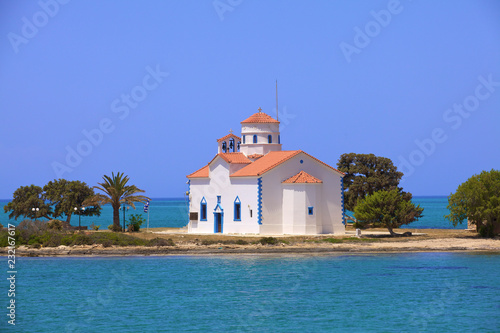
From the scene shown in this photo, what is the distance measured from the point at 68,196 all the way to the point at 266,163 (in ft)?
62.9

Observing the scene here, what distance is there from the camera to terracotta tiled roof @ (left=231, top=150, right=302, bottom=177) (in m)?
52.9

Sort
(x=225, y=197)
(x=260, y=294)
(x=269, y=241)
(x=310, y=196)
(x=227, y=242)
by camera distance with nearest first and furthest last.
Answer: (x=260, y=294)
(x=269, y=241)
(x=227, y=242)
(x=310, y=196)
(x=225, y=197)

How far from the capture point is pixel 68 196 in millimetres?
62938

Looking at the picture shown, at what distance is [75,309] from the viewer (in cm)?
3027

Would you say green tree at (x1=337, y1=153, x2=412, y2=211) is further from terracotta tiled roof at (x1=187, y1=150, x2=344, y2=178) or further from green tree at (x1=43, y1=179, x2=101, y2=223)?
green tree at (x1=43, y1=179, x2=101, y2=223)

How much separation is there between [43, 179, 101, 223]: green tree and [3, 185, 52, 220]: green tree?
73cm

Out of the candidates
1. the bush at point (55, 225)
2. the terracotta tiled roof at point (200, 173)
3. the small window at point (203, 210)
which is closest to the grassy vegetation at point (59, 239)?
the bush at point (55, 225)

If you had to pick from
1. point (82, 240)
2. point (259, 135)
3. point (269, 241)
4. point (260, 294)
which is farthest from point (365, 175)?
point (260, 294)

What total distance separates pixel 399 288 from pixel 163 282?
11751 millimetres

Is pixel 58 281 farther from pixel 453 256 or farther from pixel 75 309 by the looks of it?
pixel 453 256

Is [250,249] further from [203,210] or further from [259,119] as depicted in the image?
[259,119]

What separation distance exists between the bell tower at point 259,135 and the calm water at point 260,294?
15.0 m

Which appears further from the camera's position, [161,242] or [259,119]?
[259,119]

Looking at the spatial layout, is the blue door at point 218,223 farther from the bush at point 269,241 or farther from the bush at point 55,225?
the bush at point 55,225
